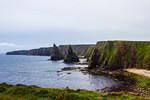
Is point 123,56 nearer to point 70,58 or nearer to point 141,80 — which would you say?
point 141,80

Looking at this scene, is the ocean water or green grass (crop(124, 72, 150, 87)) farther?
the ocean water

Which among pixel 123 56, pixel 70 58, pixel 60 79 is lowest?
pixel 70 58

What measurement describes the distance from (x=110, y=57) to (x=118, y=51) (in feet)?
27.6

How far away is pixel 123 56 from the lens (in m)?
91.3

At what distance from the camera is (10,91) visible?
90.1 ft

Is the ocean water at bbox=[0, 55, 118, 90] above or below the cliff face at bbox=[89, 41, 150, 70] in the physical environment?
below

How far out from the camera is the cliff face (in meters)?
83.1

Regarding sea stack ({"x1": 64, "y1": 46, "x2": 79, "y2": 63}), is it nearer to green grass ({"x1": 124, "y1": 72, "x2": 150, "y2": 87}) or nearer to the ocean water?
the ocean water

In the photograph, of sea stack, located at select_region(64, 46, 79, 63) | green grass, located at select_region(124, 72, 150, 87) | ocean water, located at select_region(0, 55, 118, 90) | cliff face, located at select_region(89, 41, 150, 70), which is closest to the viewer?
green grass, located at select_region(124, 72, 150, 87)

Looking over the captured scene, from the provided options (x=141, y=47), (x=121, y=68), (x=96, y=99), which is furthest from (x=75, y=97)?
(x=141, y=47)

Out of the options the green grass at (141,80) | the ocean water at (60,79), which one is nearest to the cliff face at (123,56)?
the green grass at (141,80)

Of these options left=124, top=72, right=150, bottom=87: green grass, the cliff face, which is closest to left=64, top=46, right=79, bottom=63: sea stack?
the cliff face

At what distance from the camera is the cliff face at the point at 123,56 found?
83125mm

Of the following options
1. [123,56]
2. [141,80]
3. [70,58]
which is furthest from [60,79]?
[70,58]
